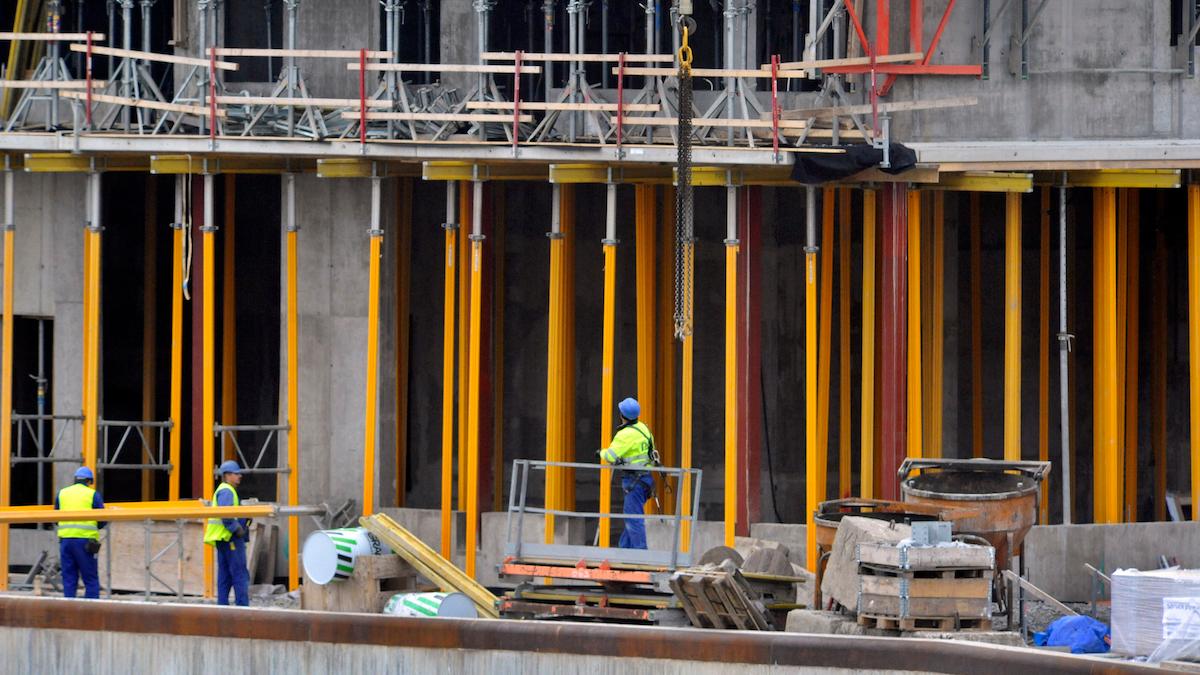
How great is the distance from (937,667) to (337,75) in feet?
39.9

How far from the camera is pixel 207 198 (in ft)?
80.3

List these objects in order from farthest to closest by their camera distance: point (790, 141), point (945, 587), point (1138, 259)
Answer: point (1138, 259) → point (790, 141) → point (945, 587)

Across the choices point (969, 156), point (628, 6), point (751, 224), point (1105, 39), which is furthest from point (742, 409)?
point (628, 6)

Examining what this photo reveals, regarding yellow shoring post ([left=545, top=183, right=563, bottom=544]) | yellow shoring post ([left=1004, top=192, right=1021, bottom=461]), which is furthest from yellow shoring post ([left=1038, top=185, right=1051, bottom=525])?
yellow shoring post ([left=545, top=183, right=563, bottom=544])

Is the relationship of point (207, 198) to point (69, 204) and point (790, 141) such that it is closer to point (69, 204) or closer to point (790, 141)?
point (69, 204)

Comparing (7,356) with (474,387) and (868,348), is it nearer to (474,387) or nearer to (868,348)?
(474,387)

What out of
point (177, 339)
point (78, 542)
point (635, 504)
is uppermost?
point (177, 339)

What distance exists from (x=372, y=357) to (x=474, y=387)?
1231mm

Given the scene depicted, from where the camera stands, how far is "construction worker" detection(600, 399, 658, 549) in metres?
20.7

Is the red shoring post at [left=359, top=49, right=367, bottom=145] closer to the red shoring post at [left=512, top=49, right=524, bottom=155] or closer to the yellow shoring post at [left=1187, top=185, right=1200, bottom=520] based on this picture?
the red shoring post at [left=512, top=49, right=524, bottom=155]

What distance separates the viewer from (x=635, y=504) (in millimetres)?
20969

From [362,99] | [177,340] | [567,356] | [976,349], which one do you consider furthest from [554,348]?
[976,349]

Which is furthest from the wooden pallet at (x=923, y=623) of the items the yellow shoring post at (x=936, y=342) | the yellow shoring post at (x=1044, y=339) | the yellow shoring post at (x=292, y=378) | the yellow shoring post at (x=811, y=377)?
the yellow shoring post at (x=1044, y=339)

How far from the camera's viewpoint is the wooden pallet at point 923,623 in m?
17.8
